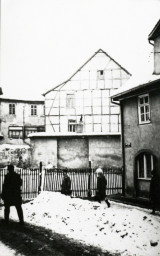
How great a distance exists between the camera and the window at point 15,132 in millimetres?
34062

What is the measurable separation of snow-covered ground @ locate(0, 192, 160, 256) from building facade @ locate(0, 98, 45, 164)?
81.3ft

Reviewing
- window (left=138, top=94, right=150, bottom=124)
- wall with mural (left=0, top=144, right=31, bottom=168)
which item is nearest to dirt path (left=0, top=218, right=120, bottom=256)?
window (left=138, top=94, right=150, bottom=124)

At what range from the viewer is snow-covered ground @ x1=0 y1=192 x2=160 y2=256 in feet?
19.1

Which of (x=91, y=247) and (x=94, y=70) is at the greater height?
(x=94, y=70)

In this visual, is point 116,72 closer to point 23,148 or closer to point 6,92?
point 23,148

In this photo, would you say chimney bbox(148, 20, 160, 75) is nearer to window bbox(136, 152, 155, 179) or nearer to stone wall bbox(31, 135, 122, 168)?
window bbox(136, 152, 155, 179)

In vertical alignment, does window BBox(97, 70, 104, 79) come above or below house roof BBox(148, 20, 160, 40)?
above

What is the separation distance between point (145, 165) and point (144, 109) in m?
2.24

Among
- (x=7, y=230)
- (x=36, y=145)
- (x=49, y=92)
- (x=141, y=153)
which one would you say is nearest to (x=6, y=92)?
(x=49, y=92)

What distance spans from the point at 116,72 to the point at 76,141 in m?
8.23

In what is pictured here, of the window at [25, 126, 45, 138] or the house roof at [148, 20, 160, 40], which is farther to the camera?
the window at [25, 126, 45, 138]

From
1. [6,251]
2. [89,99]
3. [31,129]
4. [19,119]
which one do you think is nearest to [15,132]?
[19,119]

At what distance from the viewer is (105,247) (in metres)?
5.78

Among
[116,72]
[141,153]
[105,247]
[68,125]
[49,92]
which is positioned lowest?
[105,247]
